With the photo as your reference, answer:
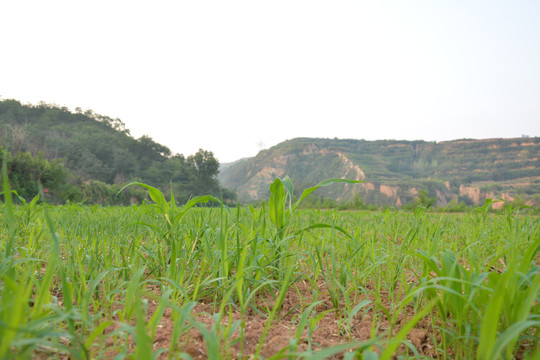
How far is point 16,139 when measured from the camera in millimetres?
22188

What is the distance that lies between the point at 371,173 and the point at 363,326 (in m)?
97.5

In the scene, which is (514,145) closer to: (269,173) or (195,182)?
(269,173)

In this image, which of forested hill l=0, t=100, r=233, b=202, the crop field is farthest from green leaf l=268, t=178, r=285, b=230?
forested hill l=0, t=100, r=233, b=202

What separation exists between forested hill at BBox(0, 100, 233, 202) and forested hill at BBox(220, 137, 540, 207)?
31768 mm

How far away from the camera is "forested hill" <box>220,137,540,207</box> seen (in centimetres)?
7594

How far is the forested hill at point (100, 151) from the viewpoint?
123 feet

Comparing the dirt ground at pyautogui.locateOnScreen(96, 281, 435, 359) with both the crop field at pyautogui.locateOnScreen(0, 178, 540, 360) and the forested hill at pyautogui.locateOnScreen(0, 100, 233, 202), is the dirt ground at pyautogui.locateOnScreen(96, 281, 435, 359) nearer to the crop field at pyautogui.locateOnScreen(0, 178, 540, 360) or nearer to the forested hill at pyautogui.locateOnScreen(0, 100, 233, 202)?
the crop field at pyautogui.locateOnScreen(0, 178, 540, 360)

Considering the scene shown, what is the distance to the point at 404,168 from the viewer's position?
103 metres

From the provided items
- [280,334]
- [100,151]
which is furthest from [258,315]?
[100,151]

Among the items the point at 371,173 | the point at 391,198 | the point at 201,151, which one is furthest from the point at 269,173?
the point at 201,151

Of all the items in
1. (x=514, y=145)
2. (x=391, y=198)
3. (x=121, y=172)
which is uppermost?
(x=514, y=145)

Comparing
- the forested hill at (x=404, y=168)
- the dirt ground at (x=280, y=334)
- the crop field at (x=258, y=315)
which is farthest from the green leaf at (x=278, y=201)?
the forested hill at (x=404, y=168)

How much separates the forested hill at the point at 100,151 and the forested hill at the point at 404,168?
31.8m

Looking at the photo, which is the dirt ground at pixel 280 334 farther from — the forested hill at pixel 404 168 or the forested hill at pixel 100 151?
the forested hill at pixel 404 168
